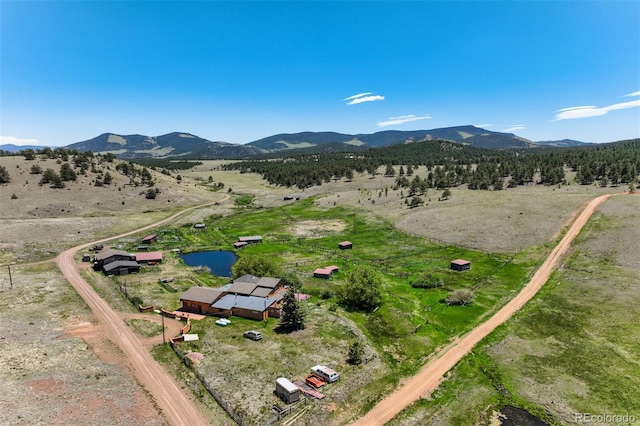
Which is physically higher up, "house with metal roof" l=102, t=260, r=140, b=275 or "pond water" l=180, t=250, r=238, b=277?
"house with metal roof" l=102, t=260, r=140, b=275

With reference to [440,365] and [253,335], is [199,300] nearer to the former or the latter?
[253,335]

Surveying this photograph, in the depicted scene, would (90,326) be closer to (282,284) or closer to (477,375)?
(282,284)

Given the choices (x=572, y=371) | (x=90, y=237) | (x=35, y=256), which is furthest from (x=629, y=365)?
(x=90, y=237)

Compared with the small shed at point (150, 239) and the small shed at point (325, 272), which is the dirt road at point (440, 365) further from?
the small shed at point (150, 239)

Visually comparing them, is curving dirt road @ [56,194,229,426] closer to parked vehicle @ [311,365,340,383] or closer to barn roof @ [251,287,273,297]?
parked vehicle @ [311,365,340,383]

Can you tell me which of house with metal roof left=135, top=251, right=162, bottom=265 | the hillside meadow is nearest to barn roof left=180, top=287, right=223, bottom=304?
the hillside meadow

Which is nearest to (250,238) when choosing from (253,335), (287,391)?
(253,335)
